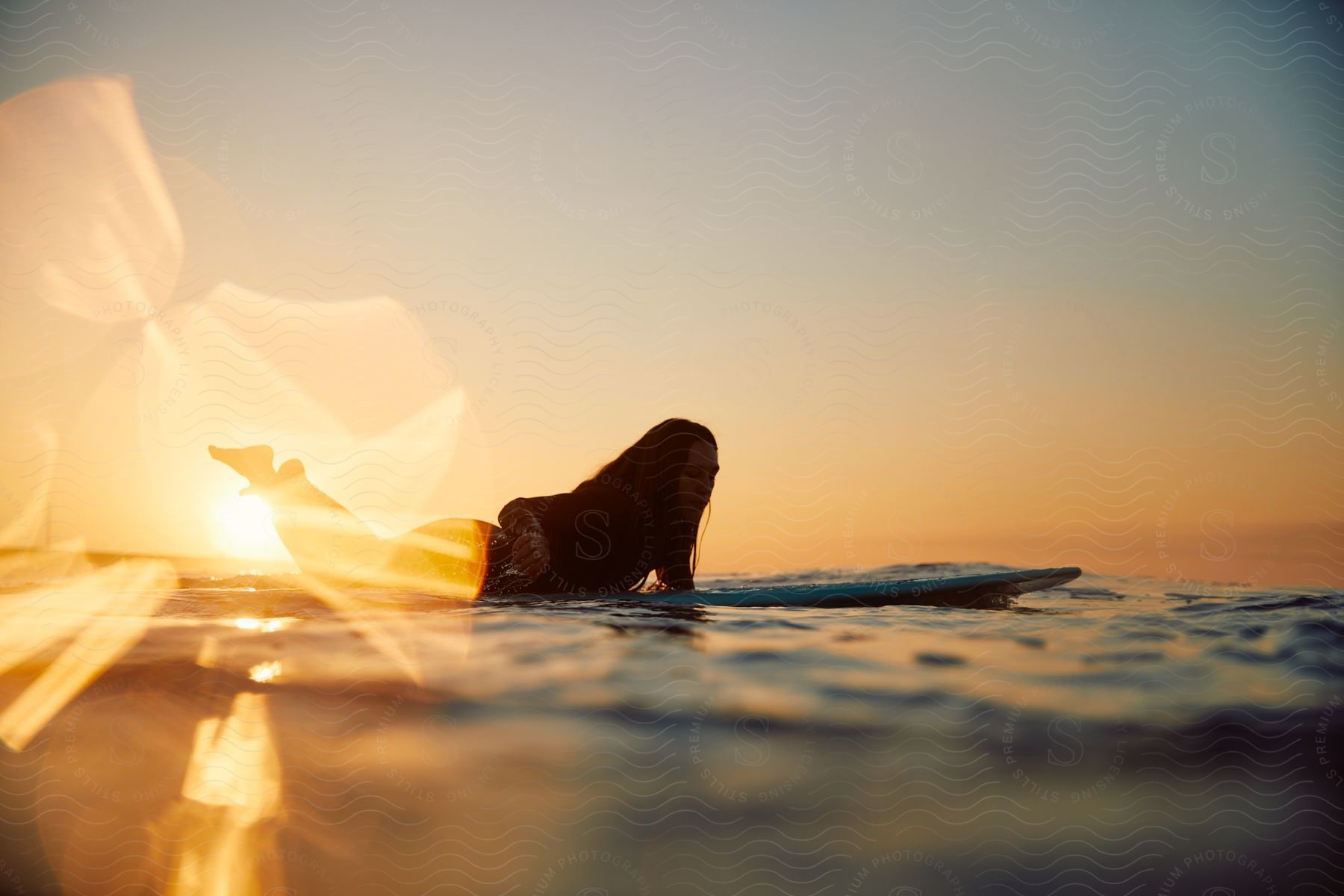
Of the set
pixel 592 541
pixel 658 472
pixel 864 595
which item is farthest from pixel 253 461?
pixel 864 595

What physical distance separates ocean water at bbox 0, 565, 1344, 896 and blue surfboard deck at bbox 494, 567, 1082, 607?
54.4 inches

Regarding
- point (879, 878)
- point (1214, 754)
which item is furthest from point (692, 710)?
point (1214, 754)

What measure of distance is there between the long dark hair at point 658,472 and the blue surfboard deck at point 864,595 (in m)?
0.31

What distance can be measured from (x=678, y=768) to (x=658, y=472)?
300 cm


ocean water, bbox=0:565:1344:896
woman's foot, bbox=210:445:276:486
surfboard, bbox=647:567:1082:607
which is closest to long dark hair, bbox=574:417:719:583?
surfboard, bbox=647:567:1082:607

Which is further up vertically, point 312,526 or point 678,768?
point 312,526

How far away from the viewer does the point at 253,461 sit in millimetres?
5887

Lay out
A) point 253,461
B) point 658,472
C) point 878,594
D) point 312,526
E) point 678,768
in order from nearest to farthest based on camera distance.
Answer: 1. point 678,768
2. point 658,472
3. point 878,594
4. point 253,461
5. point 312,526

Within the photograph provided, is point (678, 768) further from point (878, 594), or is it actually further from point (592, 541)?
point (878, 594)

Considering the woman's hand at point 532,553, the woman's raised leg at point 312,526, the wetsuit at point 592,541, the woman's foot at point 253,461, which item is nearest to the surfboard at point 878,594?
the wetsuit at point 592,541

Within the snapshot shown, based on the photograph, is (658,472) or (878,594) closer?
(658,472)

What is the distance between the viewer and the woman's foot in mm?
5766

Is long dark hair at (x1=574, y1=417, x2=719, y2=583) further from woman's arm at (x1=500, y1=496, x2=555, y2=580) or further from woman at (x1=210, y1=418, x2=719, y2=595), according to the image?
woman's arm at (x1=500, y1=496, x2=555, y2=580)

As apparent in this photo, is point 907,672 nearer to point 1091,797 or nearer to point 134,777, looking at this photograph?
point 1091,797
